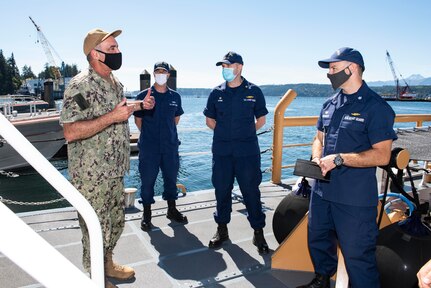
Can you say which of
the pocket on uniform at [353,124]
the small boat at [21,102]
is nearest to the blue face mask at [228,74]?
the pocket on uniform at [353,124]

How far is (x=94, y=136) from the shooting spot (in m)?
2.50

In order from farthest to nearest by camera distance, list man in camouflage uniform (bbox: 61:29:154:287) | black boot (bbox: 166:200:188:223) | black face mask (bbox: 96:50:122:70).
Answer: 1. black boot (bbox: 166:200:188:223)
2. black face mask (bbox: 96:50:122:70)
3. man in camouflage uniform (bbox: 61:29:154:287)

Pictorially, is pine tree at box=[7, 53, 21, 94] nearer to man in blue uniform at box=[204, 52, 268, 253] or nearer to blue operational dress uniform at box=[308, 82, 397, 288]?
man in blue uniform at box=[204, 52, 268, 253]

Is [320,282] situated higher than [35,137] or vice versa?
[320,282]

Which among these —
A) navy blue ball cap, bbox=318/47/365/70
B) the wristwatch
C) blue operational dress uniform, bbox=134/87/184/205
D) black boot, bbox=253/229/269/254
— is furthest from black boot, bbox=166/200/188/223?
navy blue ball cap, bbox=318/47/365/70

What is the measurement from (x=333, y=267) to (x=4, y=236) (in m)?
2.48

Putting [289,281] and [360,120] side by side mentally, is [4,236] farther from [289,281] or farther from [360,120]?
[289,281]

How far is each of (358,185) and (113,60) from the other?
6.65 feet

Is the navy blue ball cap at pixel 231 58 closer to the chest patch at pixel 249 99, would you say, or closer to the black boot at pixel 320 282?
the chest patch at pixel 249 99

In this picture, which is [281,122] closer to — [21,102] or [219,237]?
[219,237]

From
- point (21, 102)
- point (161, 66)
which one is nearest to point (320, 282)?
point (161, 66)

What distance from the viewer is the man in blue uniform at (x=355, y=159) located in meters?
2.14

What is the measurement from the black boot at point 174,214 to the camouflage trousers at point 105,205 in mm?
1264

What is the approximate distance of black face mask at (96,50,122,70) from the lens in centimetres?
258
